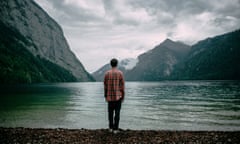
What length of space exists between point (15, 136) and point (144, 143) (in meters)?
7.05

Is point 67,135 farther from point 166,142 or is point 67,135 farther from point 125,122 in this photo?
point 125,122

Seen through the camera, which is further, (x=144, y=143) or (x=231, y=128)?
(x=231, y=128)

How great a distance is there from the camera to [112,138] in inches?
458

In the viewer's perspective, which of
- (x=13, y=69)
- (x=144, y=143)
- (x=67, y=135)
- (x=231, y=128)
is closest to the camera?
(x=144, y=143)

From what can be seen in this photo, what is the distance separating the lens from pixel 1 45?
199 meters

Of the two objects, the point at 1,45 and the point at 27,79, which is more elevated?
the point at 1,45

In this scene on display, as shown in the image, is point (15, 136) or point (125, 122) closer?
point (15, 136)

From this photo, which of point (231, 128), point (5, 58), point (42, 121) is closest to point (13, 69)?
point (5, 58)

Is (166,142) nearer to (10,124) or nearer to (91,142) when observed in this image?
(91,142)

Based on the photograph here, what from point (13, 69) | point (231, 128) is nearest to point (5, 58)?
point (13, 69)

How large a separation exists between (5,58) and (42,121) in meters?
178

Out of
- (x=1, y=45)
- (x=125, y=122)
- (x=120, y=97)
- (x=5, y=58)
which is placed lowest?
(x=125, y=122)

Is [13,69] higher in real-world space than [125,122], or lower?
higher

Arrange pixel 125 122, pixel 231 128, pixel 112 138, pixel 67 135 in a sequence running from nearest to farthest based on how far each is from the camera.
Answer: pixel 112 138 → pixel 67 135 → pixel 231 128 → pixel 125 122
